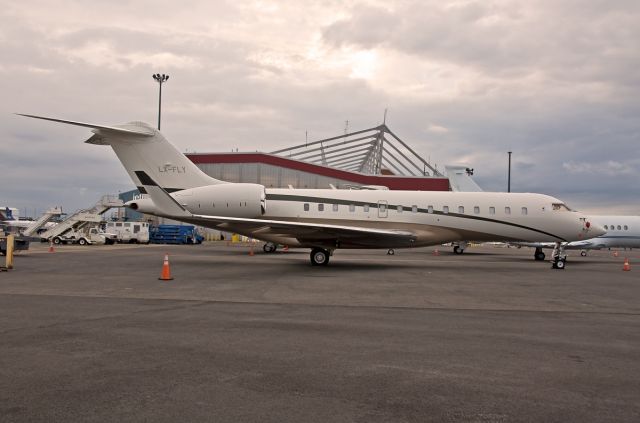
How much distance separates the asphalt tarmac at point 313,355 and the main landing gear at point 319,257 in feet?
22.9

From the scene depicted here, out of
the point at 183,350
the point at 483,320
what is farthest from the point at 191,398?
the point at 483,320

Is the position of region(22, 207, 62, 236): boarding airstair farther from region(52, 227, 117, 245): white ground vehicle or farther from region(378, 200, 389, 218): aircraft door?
region(378, 200, 389, 218): aircraft door

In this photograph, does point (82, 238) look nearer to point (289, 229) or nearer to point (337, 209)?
point (337, 209)

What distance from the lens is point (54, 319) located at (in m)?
7.97

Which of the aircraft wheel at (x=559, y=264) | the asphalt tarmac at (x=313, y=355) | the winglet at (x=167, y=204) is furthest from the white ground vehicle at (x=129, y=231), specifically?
the aircraft wheel at (x=559, y=264)

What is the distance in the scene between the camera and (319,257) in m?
19.4

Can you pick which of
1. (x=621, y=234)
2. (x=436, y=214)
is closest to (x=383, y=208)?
(x=436, y=214)

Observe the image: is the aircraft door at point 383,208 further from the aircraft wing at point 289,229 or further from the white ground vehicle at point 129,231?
the white ground vehicle at point 129,231

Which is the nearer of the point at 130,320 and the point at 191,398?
the point at 191,398

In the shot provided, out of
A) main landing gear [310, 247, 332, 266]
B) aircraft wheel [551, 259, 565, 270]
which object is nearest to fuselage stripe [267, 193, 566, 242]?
aircraft wheel [551, 259, 565, 270]

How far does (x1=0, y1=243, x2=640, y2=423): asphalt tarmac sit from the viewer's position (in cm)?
415

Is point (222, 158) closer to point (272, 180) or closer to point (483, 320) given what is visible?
point (272, 180)

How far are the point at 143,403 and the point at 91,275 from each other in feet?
40.2

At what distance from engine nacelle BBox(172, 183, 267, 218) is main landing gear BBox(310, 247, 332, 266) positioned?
281cm
